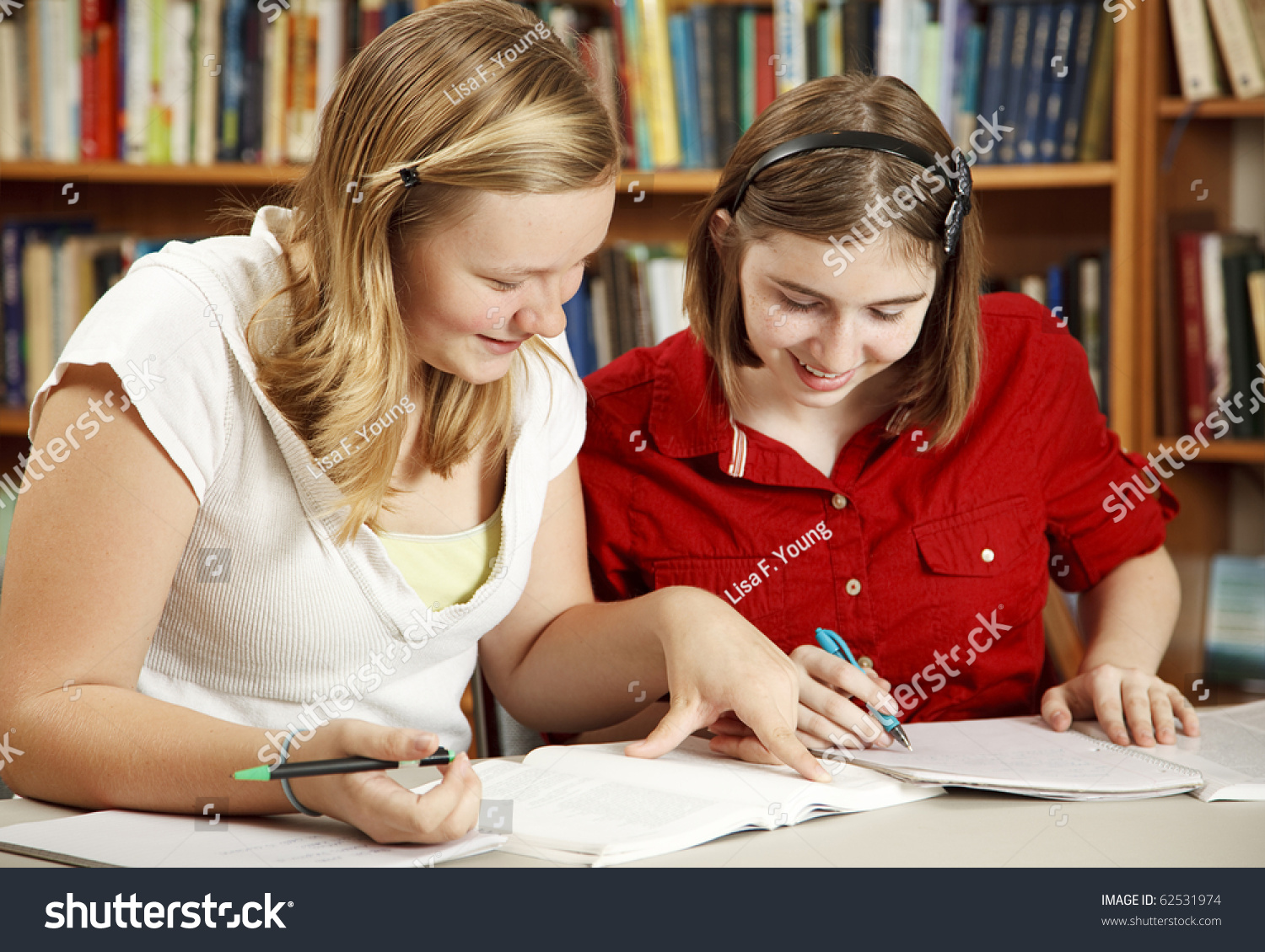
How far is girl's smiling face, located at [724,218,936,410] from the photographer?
96cm

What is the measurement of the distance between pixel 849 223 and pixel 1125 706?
0.47m

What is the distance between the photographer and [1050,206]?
205 centimetres

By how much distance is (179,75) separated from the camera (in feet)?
6.36

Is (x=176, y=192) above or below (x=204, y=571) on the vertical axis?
above

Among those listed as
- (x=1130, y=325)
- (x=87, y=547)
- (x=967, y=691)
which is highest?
(x=1130, y=325)

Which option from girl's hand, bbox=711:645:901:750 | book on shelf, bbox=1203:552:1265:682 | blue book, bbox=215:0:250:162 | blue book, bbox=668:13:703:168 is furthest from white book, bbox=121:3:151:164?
book on shelf, bbox=1203:552:1265:682

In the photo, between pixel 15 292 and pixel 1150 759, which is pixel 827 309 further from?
pixel 15 292

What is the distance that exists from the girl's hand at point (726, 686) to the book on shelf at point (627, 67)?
1.17 m

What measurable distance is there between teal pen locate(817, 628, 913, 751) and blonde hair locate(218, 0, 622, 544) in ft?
1.33

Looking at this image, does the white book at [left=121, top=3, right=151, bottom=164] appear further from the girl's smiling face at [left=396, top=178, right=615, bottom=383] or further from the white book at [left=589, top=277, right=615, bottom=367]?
the girl's smiling face at [left=396, top=178, right=615, bottom=383]
